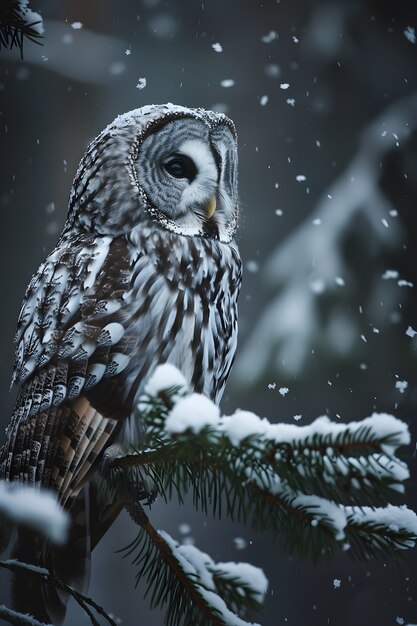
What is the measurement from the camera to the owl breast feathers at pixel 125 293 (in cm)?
91

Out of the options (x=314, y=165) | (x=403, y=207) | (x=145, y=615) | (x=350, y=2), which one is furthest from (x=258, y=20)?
(x=145, y=615)

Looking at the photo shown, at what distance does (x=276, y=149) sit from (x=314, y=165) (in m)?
0.16

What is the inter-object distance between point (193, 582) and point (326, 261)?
1217mm

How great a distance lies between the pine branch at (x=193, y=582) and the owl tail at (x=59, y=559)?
0.17 meters

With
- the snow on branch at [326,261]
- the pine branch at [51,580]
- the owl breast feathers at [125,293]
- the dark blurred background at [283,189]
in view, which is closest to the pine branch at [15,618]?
the pine branch at [51,580]

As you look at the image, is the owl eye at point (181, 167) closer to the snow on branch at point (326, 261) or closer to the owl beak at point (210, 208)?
the owl beak at point (210, 208)

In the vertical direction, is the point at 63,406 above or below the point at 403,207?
below

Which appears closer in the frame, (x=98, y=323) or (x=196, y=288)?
(x=98, y=323)

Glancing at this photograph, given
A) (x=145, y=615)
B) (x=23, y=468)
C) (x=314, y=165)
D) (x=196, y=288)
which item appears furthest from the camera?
(x=314, y=165)

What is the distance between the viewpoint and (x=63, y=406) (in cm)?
91

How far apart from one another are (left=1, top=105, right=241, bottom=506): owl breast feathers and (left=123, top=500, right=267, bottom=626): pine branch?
0.50ft

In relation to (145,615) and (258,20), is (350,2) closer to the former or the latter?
(258,20)

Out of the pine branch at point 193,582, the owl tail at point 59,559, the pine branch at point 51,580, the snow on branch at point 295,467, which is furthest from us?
the owl tail at point 59,559

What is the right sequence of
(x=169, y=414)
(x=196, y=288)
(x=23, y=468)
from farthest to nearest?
(x=196, y=288) < (x=23, y=468) < (x=169, y=414)
